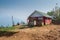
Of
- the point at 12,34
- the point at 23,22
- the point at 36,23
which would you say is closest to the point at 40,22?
the point at 36,23

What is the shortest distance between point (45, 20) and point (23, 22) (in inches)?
405

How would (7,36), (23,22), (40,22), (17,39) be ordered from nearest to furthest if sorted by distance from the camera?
1. (17,39)
2. (7,36)
3. (40,22)
4. (23,22)

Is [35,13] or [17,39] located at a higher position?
[35,13]

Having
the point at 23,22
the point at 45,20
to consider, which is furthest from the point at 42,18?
the point at 23,22

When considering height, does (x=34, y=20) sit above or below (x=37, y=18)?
below

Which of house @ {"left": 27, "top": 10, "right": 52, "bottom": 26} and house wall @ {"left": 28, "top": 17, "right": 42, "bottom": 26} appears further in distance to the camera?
house @ {"left": 27, "top": 10, "right": 52, "bottom": 26}

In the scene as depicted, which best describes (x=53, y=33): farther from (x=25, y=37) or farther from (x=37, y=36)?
(x=25, y=37)

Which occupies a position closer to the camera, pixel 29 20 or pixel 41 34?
pixel 41 34

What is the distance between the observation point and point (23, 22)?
46.3 m

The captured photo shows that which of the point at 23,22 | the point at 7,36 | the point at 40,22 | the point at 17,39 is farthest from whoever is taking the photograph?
the point at 23,22

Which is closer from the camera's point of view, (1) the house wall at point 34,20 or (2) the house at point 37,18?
(1) the house wall at point 34,20

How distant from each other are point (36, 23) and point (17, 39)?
60.6 ft

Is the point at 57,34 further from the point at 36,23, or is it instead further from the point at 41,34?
the point at 36,23

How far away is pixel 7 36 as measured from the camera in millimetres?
19406
